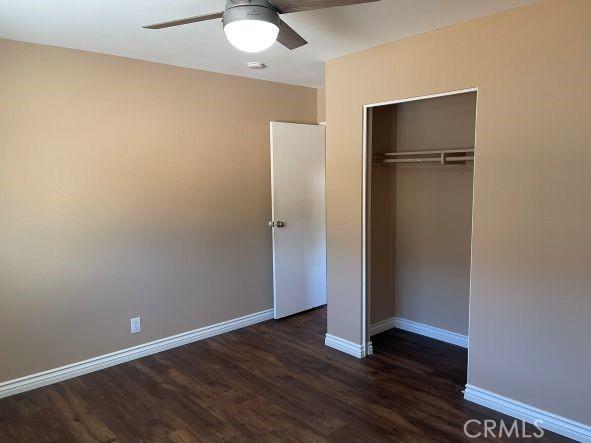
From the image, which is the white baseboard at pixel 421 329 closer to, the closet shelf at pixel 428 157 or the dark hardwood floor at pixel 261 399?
the dark hardwood floor at pixel 261 399

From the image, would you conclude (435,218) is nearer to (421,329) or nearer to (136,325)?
(421,329)

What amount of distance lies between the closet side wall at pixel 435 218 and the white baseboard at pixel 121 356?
1.50 m

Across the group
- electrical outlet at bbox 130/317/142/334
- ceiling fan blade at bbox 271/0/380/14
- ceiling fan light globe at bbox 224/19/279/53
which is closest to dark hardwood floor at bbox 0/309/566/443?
electrical outlet at bbox 130/317/142/334

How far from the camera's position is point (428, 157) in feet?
12.1

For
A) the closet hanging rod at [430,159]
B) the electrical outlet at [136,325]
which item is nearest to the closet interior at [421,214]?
the closet hanging rod at [430,159]

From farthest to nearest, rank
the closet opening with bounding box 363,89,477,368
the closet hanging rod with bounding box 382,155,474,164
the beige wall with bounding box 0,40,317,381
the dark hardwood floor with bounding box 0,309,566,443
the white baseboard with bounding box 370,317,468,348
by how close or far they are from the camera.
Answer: the white baseboard with bounding box 370,317,468,348 < the closet opening with bounding box 363,89,477,368 < the closet hanging rod with bounding box 382,155,474,164 < the beige wall with bounding box 0,40,317,381 < the dark hardwood floor with bounding box 0,309,566,443

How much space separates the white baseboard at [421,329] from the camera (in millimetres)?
3764

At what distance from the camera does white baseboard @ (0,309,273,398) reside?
121 inches

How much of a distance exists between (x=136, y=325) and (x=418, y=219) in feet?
8.43

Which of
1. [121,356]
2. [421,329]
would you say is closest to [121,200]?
[121,356]

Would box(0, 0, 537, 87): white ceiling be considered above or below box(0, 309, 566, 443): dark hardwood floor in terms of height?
above

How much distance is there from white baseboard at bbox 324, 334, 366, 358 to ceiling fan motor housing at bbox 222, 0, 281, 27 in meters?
2.62

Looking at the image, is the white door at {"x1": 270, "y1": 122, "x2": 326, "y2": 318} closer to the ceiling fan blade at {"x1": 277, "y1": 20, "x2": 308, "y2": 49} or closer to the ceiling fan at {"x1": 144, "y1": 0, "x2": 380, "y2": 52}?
the ceiling fan blade at {"x1": 277, "y1": 20, "x2": 308, "y2": 49}

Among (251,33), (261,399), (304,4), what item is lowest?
(261,399)
